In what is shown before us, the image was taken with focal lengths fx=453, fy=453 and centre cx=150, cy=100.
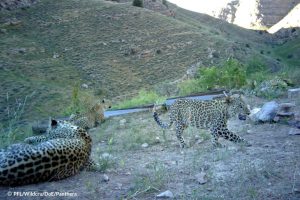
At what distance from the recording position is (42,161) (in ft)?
22.2

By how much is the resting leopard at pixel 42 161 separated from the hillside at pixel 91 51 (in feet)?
90.7

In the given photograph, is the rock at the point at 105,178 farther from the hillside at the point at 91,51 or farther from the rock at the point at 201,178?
the hillside at the point at 91,51

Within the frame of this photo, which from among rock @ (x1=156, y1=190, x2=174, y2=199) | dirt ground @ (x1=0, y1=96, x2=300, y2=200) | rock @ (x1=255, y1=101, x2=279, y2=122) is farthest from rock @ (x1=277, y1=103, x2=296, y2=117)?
rock @ (x1=156, y1=190, x2=174, y2=199)

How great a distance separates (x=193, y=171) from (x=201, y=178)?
59 cm

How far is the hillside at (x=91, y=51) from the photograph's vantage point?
44969 mm

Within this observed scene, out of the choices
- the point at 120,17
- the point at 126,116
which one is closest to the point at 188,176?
the point at 126,116

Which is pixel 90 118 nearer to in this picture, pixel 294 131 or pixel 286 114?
pixel 286 114

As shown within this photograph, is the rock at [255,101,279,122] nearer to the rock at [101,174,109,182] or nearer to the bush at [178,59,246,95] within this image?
the rock at [101,174,109,182]

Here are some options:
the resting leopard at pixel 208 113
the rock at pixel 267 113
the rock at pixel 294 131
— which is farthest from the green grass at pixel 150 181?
the rock at pixel 267 113

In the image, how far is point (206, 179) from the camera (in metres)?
7.00

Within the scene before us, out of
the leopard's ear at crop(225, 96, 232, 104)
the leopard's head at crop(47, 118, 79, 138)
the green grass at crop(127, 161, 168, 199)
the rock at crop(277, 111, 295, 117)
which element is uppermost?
the leopard's ear at crop(225, 96, 232, 104)

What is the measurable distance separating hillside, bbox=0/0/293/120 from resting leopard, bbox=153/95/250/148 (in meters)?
25.1

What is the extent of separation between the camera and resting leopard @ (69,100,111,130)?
1522 centimetres

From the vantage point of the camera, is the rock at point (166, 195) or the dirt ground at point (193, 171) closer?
the rock at point (166, 195)
